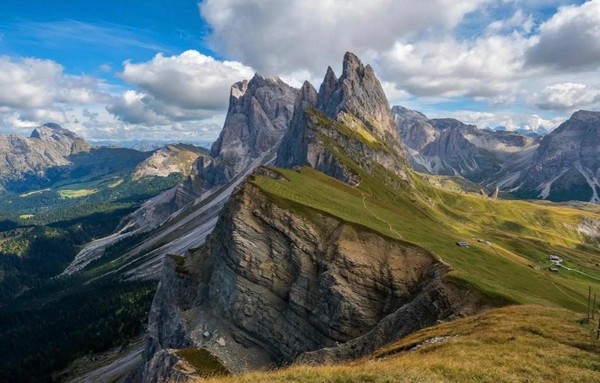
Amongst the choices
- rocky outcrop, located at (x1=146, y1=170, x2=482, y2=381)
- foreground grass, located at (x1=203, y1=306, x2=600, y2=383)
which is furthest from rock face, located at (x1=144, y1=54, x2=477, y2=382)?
foreground grass, located at (x1=203, y1=306, x2=600, y2=383)

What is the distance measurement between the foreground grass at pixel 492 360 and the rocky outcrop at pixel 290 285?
21.5m

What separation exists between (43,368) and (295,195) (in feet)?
434

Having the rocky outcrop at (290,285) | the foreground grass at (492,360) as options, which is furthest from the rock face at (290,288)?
the foreground grass at (492,360)

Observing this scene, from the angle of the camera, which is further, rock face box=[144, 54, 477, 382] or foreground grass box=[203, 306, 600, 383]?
rock face box=[144, 54, 477, 382]

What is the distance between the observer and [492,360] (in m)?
24.8

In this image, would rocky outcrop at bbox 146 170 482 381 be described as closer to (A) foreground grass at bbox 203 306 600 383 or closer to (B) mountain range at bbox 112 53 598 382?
(B) mountain range at bbox 112 53 598 382

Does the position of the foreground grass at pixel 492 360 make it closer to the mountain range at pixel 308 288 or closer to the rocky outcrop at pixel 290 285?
Answer: the mountain range at pixel 308 288

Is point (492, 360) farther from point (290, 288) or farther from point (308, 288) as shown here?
point (290, 288)

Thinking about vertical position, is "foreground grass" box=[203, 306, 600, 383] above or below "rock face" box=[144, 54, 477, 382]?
above

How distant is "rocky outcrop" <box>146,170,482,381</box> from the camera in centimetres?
6216

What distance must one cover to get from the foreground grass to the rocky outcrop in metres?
21.5

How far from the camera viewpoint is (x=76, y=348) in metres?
165

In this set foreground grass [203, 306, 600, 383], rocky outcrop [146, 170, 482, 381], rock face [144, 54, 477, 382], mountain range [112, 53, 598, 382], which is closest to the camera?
foreground grass [203, 306, 600, 383]

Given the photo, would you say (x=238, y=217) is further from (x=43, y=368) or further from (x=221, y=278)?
(x=43, y=368)
